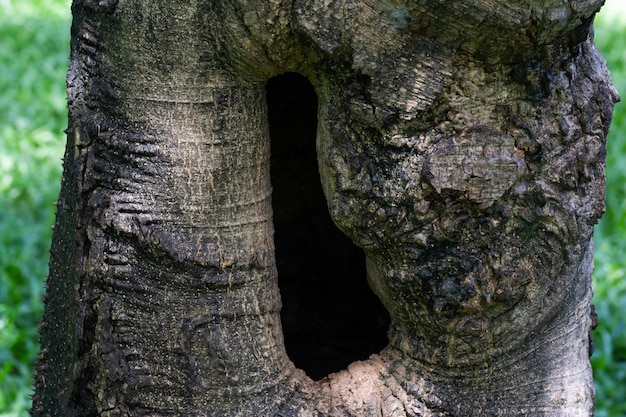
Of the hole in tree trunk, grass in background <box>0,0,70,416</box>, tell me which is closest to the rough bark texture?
the hole in tree trunk

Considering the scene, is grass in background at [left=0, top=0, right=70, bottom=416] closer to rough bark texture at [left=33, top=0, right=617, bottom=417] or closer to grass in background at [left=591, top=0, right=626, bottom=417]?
rough bark texture at [left=33, top=0, right=617, bottom=417]

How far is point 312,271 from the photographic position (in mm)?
2029

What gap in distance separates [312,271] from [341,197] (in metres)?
0.70

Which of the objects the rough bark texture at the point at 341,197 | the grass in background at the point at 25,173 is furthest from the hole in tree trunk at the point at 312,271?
the grass in background at the point at 25,173

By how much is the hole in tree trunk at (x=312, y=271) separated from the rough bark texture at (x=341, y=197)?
0.45 meters

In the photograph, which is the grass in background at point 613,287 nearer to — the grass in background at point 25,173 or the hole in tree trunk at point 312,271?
the hole in tree trunk at point 312,271

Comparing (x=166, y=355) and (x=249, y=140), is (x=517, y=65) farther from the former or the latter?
(x=166, y=355)

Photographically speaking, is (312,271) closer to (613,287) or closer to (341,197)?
(341,197)

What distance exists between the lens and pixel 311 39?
4.13 feet

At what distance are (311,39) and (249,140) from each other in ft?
0.74

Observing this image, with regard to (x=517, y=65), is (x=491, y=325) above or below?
below

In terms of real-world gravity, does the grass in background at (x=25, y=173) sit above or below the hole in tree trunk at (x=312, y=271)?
above

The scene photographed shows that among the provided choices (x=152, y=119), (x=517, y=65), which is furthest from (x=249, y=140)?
(x=517, y=65)

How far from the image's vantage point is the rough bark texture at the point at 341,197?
4.16 ft
